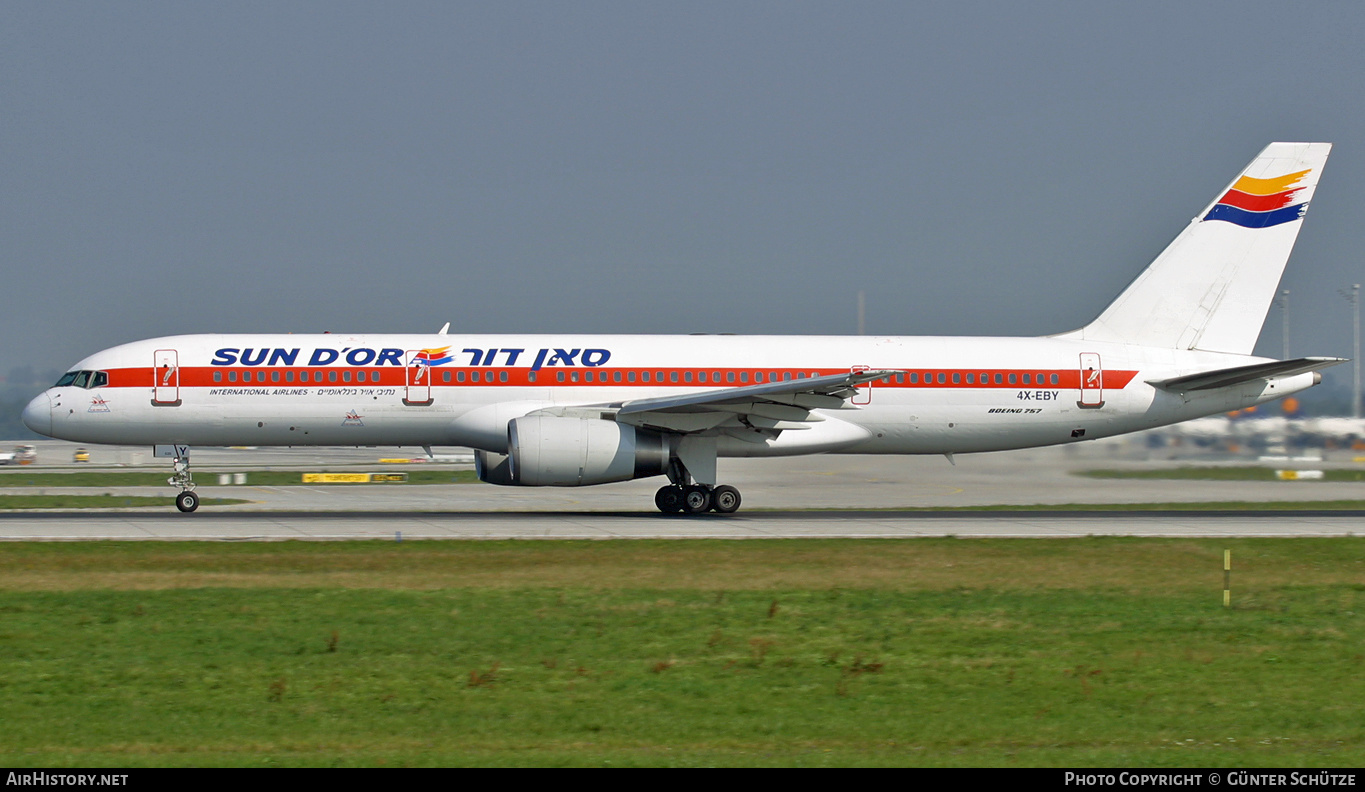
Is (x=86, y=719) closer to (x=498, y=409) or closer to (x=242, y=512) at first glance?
(x=498, y=409)

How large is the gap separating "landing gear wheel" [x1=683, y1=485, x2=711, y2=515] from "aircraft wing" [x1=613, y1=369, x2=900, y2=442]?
150 cm

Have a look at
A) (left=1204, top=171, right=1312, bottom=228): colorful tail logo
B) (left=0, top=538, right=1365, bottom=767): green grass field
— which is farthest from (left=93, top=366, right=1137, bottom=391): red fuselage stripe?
(left=0, top=538, right=1365, bottom=767): green grass field

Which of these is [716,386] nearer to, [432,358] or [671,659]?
[432,358]

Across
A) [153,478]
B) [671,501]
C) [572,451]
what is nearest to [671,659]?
[572,451]

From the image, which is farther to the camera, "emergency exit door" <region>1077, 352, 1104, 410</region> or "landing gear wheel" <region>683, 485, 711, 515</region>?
"emergency exit door" <region>1077, 352, 1104, 410</region>

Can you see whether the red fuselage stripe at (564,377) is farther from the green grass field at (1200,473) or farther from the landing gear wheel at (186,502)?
the green grass field at (1200,473)

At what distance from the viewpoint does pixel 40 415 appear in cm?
3017

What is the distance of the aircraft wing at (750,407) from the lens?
28.5 metres

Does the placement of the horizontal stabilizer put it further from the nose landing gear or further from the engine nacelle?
the nose landing gear

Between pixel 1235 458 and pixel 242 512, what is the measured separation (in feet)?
96.2

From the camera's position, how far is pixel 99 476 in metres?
57.4

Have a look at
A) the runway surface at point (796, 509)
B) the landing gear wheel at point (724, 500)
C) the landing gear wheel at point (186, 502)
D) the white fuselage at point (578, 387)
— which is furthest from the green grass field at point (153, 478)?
the landing gear wheel at point (724, 500)

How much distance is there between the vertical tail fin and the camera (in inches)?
1344
